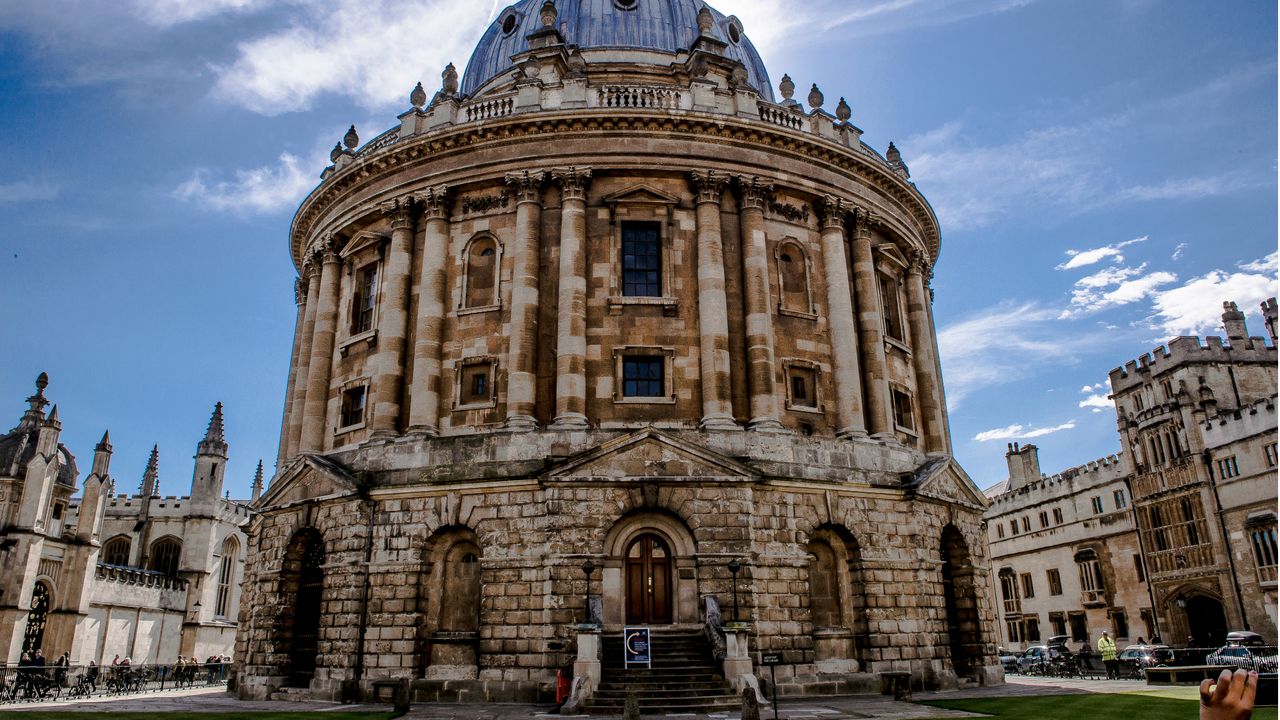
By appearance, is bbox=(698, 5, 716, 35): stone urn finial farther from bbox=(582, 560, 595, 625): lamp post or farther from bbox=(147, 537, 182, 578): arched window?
bbox=(147, 537, 182, 578): arched window

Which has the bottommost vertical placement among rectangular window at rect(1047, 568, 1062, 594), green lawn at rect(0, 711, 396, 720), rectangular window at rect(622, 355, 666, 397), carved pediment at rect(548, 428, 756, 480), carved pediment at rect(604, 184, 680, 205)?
green lawn at rect(0, 711, 396, 720)

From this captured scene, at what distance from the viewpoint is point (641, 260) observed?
94.6 feet

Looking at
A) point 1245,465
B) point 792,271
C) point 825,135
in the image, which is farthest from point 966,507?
point 1245,465

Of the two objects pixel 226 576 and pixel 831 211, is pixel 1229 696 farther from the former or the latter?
pixel 226 576

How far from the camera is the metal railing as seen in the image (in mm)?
29703

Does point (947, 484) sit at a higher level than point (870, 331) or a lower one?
lower

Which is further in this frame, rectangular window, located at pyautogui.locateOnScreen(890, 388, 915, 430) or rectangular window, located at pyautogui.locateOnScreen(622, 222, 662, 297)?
rectangular window, located at pyautogui.locateOnScreen(890, 388, 915, 430)

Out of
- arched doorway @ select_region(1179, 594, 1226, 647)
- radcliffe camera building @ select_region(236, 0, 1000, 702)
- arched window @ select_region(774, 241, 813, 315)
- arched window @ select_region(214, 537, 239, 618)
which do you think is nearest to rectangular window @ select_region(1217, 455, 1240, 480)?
arched doorway @ select_region(1179, 594, 1226, 647)

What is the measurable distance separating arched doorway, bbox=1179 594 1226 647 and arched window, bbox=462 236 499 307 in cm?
4217

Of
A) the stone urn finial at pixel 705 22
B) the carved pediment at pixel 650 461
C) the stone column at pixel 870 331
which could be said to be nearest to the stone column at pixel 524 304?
the carved pediment at pixel 650 461

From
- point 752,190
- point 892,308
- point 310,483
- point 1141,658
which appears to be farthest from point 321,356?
point 1141,658

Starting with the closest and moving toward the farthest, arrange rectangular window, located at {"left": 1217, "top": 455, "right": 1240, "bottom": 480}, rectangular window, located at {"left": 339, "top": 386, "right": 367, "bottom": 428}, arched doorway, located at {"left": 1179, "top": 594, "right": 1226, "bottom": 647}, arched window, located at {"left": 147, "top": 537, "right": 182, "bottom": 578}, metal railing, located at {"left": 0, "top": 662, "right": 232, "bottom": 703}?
metal railing, located at {"left": 0, "top": 662, "right": 232, "bottom": 703} → rectangular window, located at {"left": 339, "top": 386, "right": 367, "bottom": 428} → rectangular window, located at {"left": 1217, "top": 455, "right": 1240, "bottom": 480} → arched doorway, located at {"left": 1179, "top": 594, "right": 1226, "bottom": 647} → arched window, located at {"left": 147, "top": 537, "right": 182, "bottom": 578}

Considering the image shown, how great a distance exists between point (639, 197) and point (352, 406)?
1246 centimetres

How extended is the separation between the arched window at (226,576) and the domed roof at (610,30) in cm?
3759
